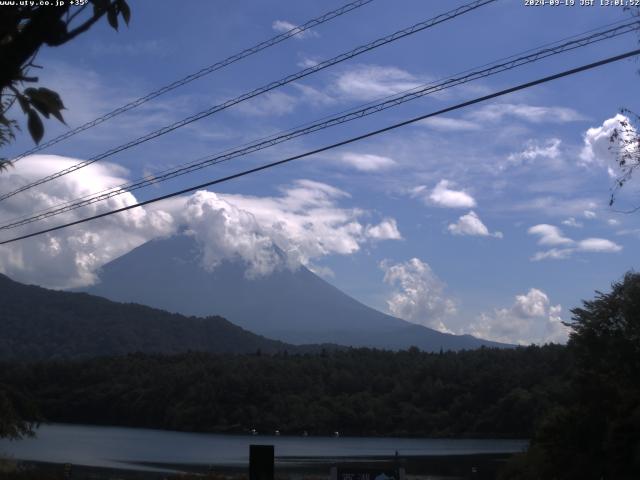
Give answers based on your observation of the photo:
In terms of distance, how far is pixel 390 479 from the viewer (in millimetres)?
12539

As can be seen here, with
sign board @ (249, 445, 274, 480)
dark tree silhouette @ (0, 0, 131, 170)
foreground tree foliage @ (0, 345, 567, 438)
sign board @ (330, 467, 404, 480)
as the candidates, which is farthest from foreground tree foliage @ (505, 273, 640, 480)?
foreground tree foliage @ (0, 345, 567, 438)

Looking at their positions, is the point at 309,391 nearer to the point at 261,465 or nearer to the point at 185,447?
the point at 185,447

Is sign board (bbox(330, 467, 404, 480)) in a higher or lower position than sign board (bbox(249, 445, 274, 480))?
lower

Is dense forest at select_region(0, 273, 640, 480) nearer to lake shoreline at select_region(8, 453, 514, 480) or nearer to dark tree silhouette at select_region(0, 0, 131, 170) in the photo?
lake shoreline at select_region(8, 453, 514, 480)

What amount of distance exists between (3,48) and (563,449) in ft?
65.7

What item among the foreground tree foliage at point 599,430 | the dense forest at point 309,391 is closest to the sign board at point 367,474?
the foreground tree foliage at point 599,430

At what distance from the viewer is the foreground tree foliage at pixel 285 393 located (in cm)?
9925

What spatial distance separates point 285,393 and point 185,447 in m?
32.4

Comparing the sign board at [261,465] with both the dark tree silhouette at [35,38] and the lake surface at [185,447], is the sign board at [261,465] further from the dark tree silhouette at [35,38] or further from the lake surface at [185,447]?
the lake surface at [185,447]

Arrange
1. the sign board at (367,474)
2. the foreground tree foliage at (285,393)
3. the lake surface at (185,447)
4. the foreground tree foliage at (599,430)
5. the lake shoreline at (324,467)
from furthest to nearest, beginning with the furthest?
the foreground tree foliage at (285,393) < the lake surface at (185,447) < the lake shoreline at (324,467) < the foreground tree foliage at (599,430) < the sign board at (367,474)

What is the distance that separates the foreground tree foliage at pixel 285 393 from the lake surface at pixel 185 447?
3655mm

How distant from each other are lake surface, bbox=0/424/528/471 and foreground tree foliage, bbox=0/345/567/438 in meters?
3.65

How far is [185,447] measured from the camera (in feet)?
261

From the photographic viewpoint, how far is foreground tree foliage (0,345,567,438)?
326 feet
